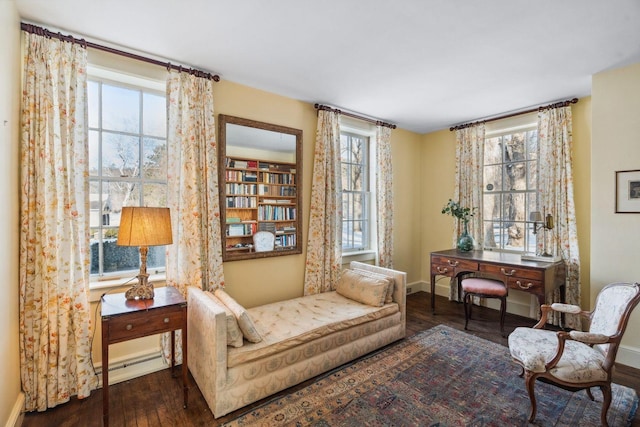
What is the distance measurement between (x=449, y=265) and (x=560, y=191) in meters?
1.54

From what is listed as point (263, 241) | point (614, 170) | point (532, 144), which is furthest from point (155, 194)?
point (532, 144)

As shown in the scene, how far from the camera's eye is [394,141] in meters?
4.74

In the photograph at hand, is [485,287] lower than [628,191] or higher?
lower

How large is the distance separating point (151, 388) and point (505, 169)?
4.84m

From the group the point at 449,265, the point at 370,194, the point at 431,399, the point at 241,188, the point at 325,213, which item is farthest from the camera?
the point at 370,194

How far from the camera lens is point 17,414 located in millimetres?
1880

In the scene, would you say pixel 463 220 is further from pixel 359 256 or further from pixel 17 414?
pixel 17 414

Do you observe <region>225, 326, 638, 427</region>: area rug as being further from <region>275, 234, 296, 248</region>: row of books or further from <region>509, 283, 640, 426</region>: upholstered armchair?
<region>275, 234, 296, 248</region>: row of books

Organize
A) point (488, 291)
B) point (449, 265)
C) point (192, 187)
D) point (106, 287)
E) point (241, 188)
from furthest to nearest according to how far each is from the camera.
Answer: point (449, 265), point (488, 291), point (241, 188), point (192, 187), point (106, 287)

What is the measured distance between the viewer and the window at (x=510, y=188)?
3.98m

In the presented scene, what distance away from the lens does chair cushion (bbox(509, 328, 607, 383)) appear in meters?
1.86

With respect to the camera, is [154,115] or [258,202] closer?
[154,115]

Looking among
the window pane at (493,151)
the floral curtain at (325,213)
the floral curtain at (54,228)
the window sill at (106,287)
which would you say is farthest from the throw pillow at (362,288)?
the window pane at (493,151)

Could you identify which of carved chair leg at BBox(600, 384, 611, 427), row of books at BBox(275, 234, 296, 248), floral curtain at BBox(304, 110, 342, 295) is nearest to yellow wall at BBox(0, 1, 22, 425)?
row of books at BBox(275, 234, 296, 248)
